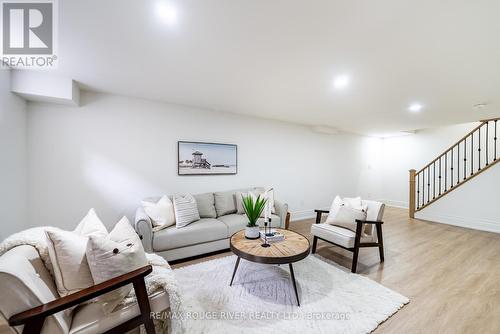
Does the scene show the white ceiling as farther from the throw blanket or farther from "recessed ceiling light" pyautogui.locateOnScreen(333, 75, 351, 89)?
the throw blanket

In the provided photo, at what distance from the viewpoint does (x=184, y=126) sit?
A: 11.7ft

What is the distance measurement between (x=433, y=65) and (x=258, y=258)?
2689 millimetres

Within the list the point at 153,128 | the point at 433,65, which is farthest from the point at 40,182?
the point at 433,65

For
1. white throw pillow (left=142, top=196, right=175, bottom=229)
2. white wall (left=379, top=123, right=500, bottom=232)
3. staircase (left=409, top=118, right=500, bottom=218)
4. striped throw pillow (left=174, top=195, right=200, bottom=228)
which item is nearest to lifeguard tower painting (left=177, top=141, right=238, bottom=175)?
striped throw pillow (left=174, top=195, right=200, bottom=228)

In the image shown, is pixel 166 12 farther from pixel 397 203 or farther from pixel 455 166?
pixel 397 203

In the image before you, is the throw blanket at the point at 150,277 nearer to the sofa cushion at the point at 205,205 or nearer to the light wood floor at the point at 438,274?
the light wood floor at the point at 438,274

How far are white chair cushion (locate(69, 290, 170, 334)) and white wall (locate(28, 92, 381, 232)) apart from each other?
2.04m

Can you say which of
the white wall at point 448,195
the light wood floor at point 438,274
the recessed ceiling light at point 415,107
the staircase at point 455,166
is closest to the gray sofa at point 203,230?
the light wood floor at point 438,274

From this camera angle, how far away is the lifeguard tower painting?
354 cm

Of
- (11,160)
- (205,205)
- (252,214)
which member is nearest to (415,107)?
(252,214)

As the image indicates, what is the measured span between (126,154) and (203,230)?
5.54 feet

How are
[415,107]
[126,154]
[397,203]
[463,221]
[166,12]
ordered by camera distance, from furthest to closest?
1. [397,203]
2. [463,221]
3. [415,107]
4. [126,154]
5. [166,12]

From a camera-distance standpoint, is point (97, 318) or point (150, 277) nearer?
point (97, 318)

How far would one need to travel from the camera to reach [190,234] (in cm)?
274
